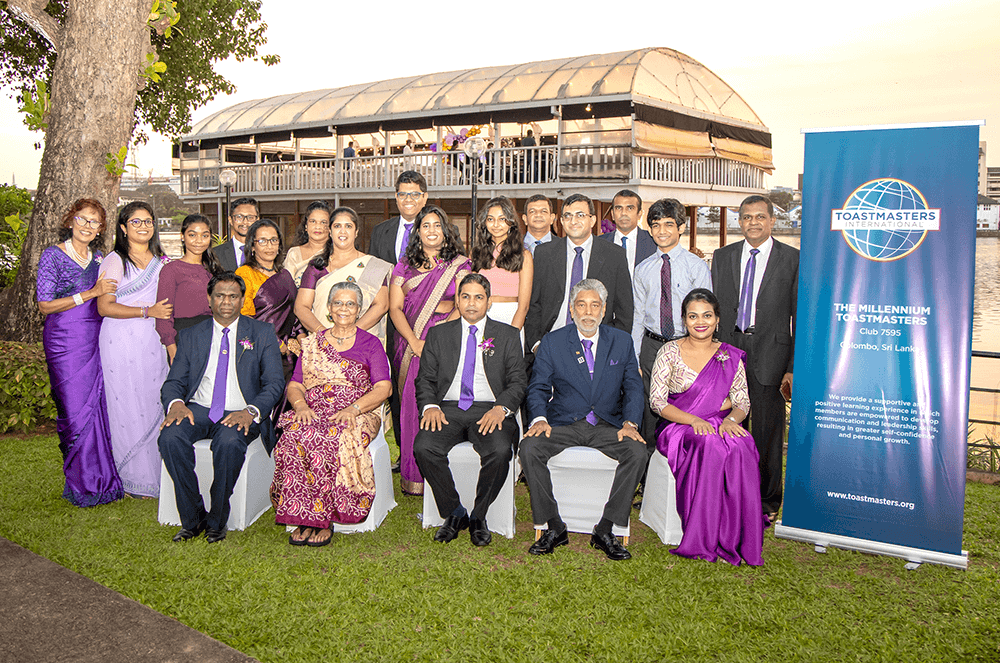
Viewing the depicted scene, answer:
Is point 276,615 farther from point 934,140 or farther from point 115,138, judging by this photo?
point 115,138

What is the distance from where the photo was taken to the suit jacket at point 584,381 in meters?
4.21

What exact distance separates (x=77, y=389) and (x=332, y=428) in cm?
186

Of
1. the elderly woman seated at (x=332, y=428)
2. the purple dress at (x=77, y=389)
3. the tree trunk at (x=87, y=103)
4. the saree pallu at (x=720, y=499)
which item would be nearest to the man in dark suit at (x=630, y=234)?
the saree pallu at (x=720, y=499)

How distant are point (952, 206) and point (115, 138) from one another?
696 cm

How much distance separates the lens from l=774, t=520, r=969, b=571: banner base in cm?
371

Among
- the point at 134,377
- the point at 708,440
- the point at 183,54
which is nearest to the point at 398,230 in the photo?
the point at 134,377

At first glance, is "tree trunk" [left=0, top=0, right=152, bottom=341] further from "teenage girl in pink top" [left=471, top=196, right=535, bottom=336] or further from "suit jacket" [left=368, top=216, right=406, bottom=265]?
"teenage girl in pink top" [left=471, top=196, right=535, bottom=336]

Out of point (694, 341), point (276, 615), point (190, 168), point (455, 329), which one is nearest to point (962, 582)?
point (694, 341)

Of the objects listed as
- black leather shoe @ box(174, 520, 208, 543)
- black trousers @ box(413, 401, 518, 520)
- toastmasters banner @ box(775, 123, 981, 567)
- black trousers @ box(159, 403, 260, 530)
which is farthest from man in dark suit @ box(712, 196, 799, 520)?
black leather shoe @ box(174, 520, 208, 543)

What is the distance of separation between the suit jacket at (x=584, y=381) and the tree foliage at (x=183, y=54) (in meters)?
11.1

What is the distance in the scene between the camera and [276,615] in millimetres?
3152

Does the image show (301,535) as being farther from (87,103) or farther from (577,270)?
(87,103)

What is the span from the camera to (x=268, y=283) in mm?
4715

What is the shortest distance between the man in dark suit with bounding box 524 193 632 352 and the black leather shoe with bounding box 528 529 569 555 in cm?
138
